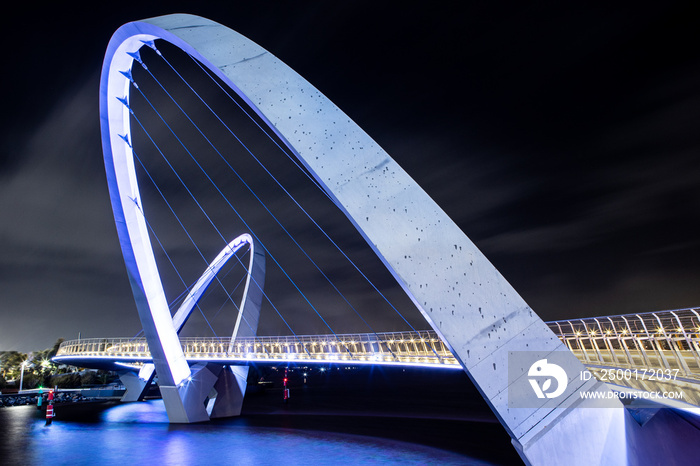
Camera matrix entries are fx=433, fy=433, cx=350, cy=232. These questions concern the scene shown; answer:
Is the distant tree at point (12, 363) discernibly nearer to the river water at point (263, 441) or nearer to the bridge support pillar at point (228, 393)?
the river water at point (263, 441)

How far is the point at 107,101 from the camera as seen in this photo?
53.0 ft

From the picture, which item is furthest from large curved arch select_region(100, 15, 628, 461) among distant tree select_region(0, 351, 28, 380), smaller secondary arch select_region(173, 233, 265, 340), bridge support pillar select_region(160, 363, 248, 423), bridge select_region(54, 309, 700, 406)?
distant tree select_region(0, 351, 28, 380)

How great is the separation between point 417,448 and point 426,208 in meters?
12.2

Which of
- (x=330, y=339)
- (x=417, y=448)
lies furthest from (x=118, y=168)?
(x=417, y=448)

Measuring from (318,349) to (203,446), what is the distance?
356 inches

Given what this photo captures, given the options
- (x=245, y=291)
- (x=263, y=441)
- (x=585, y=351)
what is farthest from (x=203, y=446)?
(x=245, y=291)

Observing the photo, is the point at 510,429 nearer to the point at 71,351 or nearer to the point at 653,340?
the point at 653,340

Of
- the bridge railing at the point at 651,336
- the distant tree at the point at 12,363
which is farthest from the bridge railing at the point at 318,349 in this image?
the distant tree at the point at 12,363

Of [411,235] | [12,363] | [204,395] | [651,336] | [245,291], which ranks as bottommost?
[204,395]

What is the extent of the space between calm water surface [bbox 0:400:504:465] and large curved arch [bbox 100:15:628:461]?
9342 millimetres

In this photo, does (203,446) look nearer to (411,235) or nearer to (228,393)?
(228,393)

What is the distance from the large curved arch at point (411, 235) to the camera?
4.58m

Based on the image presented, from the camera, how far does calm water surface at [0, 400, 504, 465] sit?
1364cm

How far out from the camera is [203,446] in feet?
51.4
